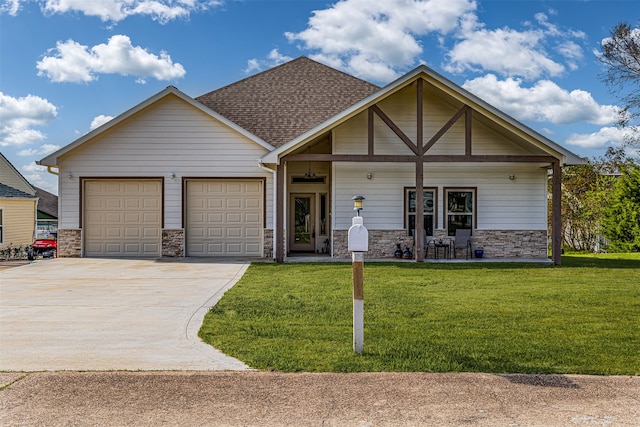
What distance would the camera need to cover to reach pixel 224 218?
17.3 m

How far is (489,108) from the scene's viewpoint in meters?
15.1

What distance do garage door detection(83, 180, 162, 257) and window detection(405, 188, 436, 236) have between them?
25.1 ft

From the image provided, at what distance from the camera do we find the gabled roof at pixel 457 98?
49.3ft

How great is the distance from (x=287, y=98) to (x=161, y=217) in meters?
6.30

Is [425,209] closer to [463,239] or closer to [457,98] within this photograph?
[463,239]

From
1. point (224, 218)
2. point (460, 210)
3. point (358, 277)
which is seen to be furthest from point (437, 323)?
point (224, 218)

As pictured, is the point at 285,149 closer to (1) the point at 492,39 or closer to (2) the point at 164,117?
(2) the point at 164,117

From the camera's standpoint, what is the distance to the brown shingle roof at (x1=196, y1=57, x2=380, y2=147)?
1867 cm

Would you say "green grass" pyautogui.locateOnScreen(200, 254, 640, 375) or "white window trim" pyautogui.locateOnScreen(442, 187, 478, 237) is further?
"white window trim" pyautogui.locateOnScreen(442, 187, 478, 237)

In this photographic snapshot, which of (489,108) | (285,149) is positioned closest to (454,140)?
(489,108)

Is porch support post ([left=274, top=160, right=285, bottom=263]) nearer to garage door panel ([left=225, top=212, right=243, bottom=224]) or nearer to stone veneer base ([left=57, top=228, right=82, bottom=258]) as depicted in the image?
garage door panel ([left=225, top=212, right=243, bottom=224])

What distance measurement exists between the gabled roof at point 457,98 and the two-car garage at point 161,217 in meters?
2.50

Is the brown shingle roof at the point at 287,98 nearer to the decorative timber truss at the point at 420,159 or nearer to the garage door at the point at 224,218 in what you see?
the garage door at the point at 224,218

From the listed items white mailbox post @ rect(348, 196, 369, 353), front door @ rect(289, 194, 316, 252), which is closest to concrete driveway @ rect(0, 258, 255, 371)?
white mailbox post @ rect(348, 196, 369, 353)
